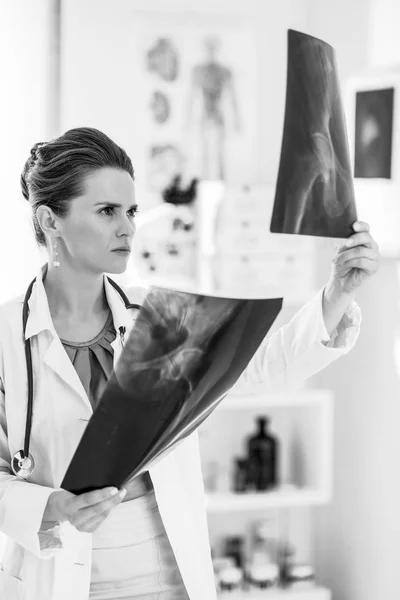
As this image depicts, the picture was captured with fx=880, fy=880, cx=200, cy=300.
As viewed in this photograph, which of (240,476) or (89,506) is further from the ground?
(89,506)

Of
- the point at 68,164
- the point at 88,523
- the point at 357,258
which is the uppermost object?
the point at 68,164

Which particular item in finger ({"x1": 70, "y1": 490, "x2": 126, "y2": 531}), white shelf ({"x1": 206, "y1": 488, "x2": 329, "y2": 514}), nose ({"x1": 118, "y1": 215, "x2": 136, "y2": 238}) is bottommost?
white shelf ({"x1": 206, "y1": 488, "x2": 329, "y2": 514})

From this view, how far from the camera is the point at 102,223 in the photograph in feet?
5.24

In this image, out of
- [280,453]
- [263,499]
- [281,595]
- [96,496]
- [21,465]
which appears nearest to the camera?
[96,496]

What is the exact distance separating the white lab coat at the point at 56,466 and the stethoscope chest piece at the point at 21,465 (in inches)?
0.7

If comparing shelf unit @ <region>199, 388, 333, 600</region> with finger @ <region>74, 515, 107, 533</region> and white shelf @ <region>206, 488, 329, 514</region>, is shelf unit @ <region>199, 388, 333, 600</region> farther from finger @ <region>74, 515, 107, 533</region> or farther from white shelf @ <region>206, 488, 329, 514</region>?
finger @ <region>74, 515, 107, 533</region>

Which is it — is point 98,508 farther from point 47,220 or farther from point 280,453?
point 280,453

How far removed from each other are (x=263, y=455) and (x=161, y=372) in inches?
82.9

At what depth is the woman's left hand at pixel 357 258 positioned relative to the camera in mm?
1546

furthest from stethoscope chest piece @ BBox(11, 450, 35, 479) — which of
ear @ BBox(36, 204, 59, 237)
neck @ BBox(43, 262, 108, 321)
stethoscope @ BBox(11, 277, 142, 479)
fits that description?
ear @ BBox(36, 204, 59, 237)

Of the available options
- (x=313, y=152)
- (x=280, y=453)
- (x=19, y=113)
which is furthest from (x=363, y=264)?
(x=280, y=453)

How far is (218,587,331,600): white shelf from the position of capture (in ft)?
10.5

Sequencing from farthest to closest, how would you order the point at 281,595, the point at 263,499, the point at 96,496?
the point at 281,595
the point at 263,499
the point at 96,496

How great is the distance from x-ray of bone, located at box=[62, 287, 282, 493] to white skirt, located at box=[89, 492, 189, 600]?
9.8 inches
